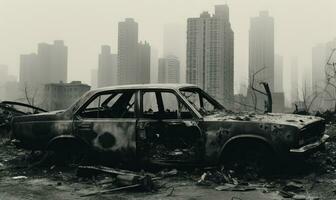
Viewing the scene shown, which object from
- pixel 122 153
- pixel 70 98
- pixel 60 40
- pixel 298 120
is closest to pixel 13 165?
pixel 122 153

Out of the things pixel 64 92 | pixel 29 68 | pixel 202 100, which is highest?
pixel 29 68

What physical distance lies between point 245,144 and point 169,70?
35.2m

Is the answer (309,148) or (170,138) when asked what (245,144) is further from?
(170,138)

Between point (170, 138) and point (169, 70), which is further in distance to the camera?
point (169, 70)

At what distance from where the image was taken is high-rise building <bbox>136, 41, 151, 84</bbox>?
44756mm

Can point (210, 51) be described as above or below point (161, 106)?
above

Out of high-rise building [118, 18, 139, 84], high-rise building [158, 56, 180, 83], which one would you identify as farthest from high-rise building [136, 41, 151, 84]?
high-rise building [158, 56, 180, 83]

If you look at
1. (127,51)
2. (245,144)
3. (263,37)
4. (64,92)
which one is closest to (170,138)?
(245,144)

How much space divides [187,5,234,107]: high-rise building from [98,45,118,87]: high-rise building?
14.2 m

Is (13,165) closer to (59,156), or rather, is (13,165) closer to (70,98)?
(59,156)

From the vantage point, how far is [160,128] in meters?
6.56

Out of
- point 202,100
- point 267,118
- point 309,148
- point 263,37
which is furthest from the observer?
point 263,37

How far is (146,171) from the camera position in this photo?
700cm

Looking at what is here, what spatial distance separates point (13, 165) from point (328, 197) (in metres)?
5.75
